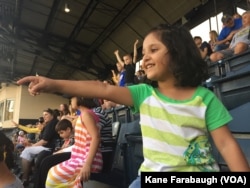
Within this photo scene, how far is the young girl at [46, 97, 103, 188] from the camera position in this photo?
6.80 ft

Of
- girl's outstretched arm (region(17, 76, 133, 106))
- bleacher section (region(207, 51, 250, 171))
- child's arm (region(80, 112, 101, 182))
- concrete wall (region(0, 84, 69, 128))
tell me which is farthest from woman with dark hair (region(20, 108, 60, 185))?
concrete wall (region(0, 84, 69, 128))

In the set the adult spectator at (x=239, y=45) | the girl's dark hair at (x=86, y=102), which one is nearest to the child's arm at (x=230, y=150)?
the girl's dark hair at (x=86, y=102)

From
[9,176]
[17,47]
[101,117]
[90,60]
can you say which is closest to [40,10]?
[90,60]

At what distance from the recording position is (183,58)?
44.1 inches

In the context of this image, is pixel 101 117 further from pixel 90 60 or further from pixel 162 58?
pixel 90 60

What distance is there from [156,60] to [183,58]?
0.10 m

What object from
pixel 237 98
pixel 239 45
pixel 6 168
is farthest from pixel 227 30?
pixel 6 168

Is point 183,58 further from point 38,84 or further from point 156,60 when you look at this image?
point 38,84

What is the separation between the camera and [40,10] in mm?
9039

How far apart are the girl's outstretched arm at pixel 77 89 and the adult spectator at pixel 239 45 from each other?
7.47ft

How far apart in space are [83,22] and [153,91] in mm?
8109

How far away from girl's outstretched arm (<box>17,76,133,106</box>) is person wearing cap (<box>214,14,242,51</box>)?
333 cm

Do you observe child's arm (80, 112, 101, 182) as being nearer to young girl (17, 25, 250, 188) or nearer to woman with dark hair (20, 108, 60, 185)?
young girl (17, 25, 250, 188)
